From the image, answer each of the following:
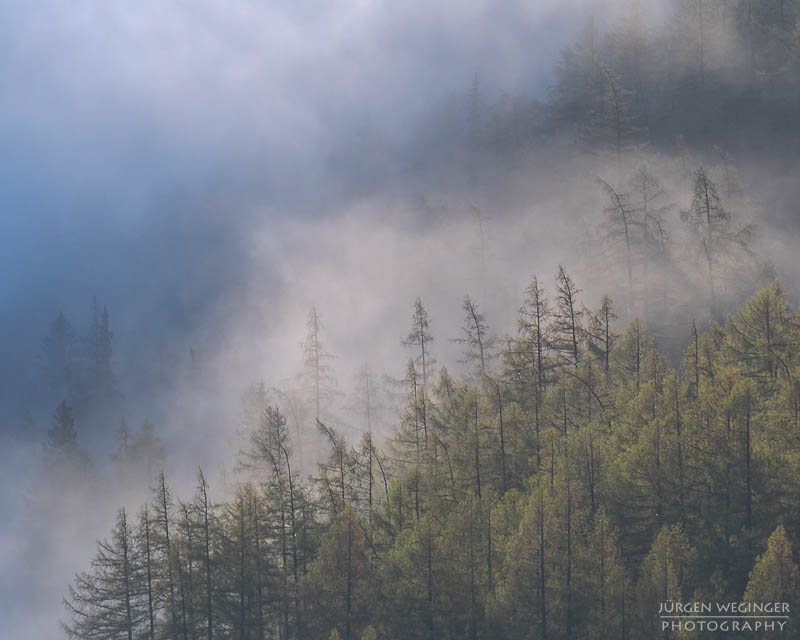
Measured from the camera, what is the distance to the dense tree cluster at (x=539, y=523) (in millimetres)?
31672

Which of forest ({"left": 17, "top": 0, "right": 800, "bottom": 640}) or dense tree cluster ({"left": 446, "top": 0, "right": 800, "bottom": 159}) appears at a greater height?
dense tree cluster ({"left": 446, "top": 0, "right": 800, "bottom": 159})

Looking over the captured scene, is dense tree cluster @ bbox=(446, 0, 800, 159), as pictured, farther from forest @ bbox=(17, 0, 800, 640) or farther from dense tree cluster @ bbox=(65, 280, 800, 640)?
dense tree cluster @ bbox=(65, 280, 800, 640)

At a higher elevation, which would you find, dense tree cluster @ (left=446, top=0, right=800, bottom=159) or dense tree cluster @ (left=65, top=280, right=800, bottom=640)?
dense tree cluster @ (left=446, top=0, right=800, bottom=159)

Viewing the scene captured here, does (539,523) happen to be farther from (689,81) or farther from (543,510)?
(689,81)

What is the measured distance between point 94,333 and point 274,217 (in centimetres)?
5251

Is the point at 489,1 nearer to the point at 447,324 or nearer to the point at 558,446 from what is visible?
the point at 447,324

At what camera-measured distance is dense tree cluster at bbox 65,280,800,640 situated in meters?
31.7

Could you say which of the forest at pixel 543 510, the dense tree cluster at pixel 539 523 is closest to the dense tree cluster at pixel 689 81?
the forest at pixel 543 510

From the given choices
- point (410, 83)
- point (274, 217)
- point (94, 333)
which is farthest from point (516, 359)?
point (410, 83)

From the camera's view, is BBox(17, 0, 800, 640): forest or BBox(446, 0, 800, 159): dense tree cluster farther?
BBox(446, 0, 800, 159): dense tree cluster

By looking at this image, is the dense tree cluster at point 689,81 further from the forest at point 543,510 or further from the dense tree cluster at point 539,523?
the dense tree cluster at point 539,523

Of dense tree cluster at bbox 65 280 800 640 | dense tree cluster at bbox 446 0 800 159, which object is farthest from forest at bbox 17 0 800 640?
dense tree cluster at bbox 446 0 800 159

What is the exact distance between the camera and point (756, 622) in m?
28.0

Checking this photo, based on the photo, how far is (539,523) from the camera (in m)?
33.4
